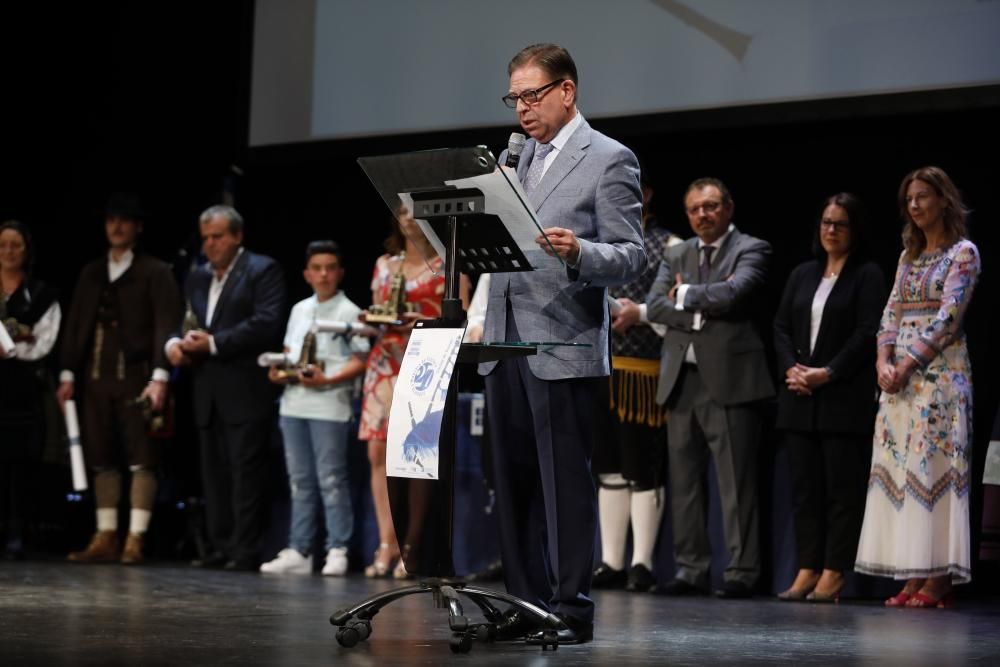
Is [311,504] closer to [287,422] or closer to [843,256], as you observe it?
[287,422]

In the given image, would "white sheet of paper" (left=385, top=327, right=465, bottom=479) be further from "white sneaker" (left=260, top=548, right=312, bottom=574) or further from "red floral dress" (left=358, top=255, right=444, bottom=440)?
"white sneaker" (left=260, top=548, right=312, bottom=574)

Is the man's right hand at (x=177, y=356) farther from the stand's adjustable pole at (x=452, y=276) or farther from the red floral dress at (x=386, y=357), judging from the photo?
the stand's adjustable pole at (x=452, y=276)

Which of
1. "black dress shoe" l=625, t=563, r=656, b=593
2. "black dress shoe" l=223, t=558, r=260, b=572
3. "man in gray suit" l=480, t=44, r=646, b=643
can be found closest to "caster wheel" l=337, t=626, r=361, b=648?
"man in gray suit" l=480, t=44, r=646, b=643

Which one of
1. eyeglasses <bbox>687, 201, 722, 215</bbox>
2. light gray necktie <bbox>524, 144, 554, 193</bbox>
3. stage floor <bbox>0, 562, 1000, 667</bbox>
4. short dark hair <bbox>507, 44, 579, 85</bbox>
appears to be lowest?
stage floor <bbox>0, 562, 1000, 667</bbox>

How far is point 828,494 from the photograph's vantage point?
4.84m

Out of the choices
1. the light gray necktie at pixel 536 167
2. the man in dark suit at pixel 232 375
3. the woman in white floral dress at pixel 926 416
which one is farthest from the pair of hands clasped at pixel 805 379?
the man in dark suit at pixel 232 375

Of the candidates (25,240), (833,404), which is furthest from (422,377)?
(25,240)

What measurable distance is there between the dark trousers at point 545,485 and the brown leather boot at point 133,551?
334 cm

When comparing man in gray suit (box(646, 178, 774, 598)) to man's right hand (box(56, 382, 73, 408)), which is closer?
man in gray suit (box(646, 178, 774, 598))

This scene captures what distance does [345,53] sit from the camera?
6.52m

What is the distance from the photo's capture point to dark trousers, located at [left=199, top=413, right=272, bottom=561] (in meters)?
5.70

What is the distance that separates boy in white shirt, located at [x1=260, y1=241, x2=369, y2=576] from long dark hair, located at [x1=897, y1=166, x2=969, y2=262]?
2.34 metres

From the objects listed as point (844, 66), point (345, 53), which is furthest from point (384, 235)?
point (844, 66)

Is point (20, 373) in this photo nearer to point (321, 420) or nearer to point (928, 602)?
point (321, 420)
